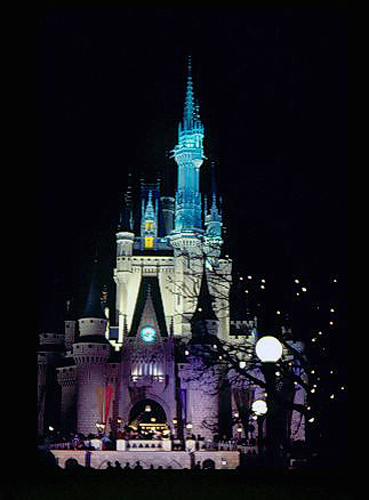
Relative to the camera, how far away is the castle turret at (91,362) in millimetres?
49000

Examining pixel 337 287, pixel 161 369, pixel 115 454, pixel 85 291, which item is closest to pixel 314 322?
pixel 337 287

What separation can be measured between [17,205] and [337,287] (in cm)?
1081

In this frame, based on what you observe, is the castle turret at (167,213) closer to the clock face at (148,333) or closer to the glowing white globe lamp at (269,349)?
the clock face at (148,333)

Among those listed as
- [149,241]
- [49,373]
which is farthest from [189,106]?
[49,373]

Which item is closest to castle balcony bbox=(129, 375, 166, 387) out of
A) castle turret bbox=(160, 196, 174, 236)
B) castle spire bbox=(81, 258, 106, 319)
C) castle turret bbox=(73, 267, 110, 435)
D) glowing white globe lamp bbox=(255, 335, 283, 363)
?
castle turret bbox=(73, 267, 110, 435)

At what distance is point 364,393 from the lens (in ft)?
22.6

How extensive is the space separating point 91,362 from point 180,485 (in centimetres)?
4519

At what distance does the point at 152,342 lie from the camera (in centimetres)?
5159

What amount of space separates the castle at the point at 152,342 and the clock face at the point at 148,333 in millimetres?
62

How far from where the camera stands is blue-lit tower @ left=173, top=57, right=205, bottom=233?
57188 millimetres

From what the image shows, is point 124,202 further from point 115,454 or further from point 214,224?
point 115,454

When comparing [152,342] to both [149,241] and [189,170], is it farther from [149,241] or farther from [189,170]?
[189,170]

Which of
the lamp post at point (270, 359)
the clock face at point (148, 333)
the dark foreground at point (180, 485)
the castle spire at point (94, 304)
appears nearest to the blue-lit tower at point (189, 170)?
the castle spire at point (94, 304)

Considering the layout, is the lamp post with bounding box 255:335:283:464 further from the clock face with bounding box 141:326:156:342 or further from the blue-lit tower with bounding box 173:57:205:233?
the blue-lit tower with bounding box 173:57:205:233
